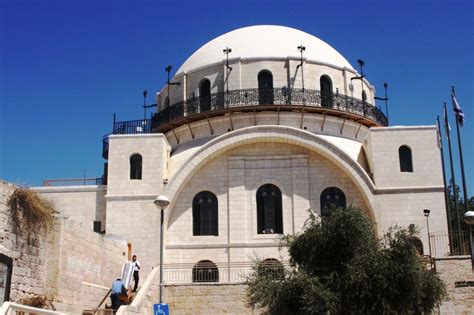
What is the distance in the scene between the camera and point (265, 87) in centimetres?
2577

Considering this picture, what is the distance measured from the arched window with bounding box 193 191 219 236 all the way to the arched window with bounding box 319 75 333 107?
5842 millimetres

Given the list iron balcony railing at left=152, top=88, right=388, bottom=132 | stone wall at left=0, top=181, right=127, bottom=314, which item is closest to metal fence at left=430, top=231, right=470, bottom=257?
iron balcony railing at left=152, top=88, right=388, bottom=132

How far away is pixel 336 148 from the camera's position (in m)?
23.3

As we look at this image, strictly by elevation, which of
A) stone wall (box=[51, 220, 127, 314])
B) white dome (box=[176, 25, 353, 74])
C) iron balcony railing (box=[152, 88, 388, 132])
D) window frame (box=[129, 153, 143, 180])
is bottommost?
stone wall (box=[51, 220, 127, 314])

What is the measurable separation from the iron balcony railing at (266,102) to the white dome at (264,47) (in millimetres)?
1753

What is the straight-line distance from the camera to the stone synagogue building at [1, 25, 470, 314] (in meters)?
22.8

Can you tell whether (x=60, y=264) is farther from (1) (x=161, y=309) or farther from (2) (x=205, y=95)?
(2) (x=205, y=95)

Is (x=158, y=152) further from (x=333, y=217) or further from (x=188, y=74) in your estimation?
(x=333, y=217)

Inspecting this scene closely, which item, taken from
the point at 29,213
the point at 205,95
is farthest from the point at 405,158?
the point at 29,213

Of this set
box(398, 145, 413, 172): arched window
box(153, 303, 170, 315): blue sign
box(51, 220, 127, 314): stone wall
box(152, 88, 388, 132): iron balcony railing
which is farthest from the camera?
box(152, 88, 388, 132): iron balcony railing

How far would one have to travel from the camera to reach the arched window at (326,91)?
25531 millimetres

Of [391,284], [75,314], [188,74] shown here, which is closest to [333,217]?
[391,284]

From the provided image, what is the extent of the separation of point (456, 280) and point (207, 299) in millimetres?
7184

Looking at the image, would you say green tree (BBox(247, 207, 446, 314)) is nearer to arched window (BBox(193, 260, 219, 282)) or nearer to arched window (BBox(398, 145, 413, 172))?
arched window (BBox(193, 260, 219, 282))
